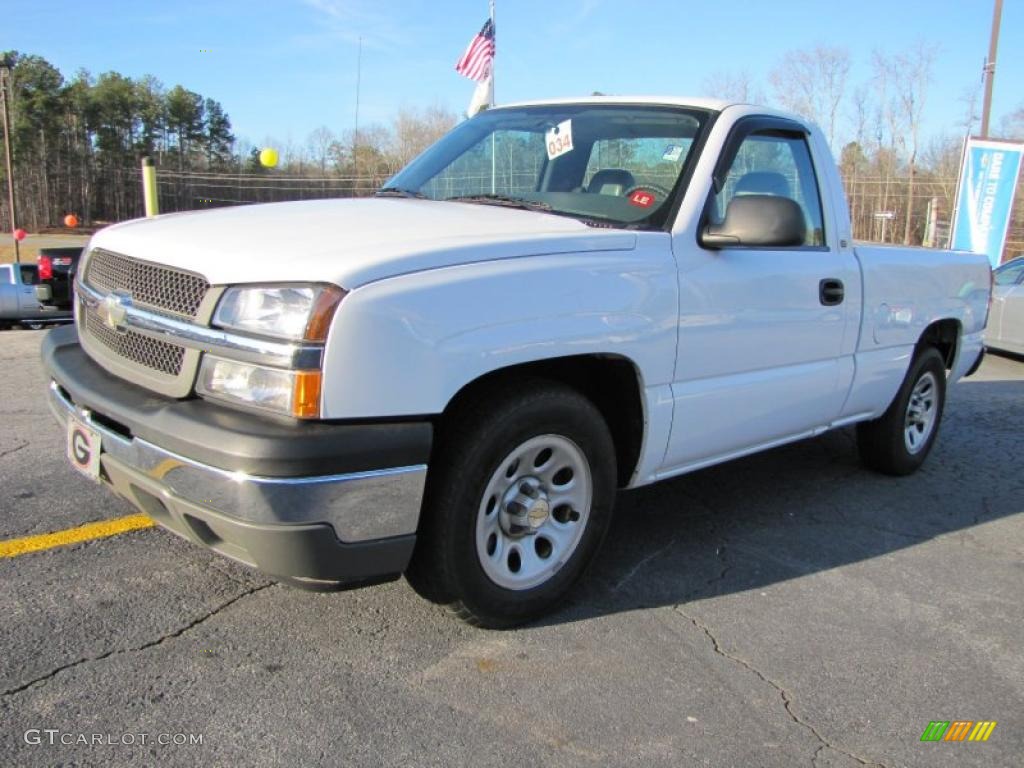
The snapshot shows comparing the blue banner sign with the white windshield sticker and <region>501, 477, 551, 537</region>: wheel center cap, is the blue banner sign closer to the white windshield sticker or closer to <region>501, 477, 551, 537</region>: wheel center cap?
the white windshield sticker

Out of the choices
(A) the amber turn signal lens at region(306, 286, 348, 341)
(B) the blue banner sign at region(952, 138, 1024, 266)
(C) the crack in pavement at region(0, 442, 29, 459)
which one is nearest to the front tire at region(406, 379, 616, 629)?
(A) the amber turn signal lens at region(306, 286, 348, 341)

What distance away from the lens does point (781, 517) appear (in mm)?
4355

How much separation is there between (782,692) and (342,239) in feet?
6.67

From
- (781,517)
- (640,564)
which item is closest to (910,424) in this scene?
(781,517)

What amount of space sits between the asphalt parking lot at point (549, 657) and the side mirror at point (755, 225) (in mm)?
1397

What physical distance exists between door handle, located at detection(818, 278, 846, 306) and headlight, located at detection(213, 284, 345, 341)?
2.47 m

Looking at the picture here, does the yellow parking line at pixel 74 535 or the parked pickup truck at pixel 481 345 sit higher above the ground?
the parked pickup truck at pixel 481 345

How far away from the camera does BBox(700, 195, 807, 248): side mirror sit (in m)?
3.21

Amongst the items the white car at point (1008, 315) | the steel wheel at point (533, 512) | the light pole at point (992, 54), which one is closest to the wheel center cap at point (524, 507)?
the steel wheel at point (533, 512)

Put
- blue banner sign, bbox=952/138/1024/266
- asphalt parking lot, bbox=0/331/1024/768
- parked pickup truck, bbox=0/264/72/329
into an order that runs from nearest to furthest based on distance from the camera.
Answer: asphalt parking lot, bbox=0/331/1024/768, parked pickup truck, bbox=0/264/72/329, blue banner sign, bbox=952/138/1024/266

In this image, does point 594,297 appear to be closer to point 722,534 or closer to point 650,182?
point 650,182

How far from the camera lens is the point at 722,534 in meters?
4.05

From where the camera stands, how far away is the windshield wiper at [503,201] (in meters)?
3.47

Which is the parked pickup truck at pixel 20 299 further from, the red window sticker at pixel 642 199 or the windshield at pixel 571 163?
the red window sticker at pixel 642 199
